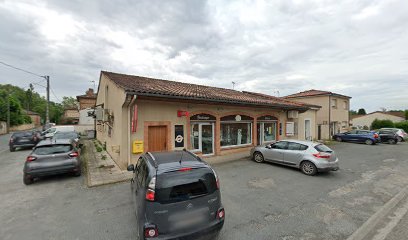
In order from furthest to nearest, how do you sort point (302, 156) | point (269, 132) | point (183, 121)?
point (269, 132) → point (183, 121) → point (302, 156)

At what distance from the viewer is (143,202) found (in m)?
3.06

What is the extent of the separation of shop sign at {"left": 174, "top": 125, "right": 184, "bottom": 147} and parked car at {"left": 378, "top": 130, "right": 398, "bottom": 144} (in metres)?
22.9

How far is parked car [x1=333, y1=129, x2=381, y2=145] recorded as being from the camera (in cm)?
1830

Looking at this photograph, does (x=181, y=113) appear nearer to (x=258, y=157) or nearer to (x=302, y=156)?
(x=258, y=157)

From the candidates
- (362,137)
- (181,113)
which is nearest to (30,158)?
(181,113)

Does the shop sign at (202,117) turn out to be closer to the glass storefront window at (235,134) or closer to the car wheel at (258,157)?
the glass storefront window at (235,134)

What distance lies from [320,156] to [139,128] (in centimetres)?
772

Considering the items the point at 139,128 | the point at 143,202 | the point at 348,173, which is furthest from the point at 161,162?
the point at 348,173

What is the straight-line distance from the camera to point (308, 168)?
315 inches

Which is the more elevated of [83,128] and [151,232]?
[83,128]

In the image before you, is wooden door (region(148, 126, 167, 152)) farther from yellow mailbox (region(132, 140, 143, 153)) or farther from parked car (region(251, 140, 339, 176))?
parked car (region(251, 140, 339, 176))

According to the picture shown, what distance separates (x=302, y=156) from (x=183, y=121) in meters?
5.68

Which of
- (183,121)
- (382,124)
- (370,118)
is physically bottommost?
(382,124)

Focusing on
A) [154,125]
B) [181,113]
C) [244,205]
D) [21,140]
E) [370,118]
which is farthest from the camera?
[370,118]
